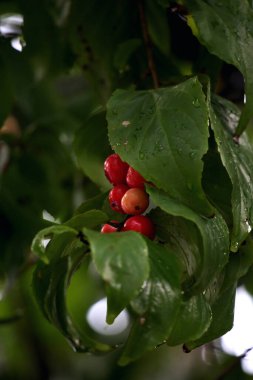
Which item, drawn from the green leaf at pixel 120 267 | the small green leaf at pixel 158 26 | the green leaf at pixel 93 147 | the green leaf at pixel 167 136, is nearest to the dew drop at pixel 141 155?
the green leaf at pixel 167 136

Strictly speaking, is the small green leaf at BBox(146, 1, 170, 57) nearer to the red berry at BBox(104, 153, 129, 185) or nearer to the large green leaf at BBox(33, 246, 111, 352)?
the red berry at BBox(104, 153, 129, 185)

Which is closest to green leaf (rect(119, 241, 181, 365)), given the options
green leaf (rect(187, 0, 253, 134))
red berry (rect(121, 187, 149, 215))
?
red berry (rect(121, 187, 149, 215))

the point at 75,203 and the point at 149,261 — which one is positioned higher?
the point at 149,261

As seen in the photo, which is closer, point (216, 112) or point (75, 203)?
point (216, 112)

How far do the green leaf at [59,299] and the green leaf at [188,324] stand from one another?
83 mm

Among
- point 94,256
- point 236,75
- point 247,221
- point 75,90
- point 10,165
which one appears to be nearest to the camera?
point 94,256

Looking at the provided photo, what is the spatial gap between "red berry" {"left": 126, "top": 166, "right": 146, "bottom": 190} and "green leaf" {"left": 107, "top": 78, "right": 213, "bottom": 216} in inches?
1.2

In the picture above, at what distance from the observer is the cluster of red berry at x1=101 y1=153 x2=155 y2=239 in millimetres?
659

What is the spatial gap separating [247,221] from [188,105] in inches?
4.7

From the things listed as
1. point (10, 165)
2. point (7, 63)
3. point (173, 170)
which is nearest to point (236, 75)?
point (7, 63)

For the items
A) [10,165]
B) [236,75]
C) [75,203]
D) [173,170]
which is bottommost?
[75,203]

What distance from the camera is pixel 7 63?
1184 millimetres

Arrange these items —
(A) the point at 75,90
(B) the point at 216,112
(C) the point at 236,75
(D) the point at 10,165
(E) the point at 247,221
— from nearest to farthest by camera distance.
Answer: (E) the point at 247,221 < (B) the point at 216,112 < (C) the point at 236,75 < (D) the point at 10,165 < (A) the point at 75,90

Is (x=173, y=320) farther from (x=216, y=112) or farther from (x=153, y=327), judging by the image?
(x=216, y=112)
